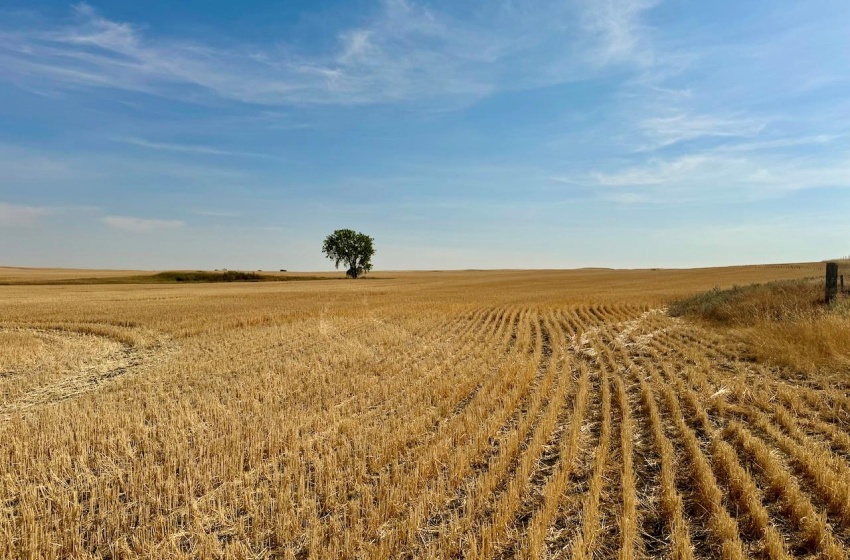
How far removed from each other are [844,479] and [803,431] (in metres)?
1.92

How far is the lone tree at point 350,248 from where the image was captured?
91.1 meters

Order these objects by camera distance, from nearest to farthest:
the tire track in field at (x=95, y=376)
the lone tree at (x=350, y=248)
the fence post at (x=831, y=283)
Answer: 1. the tire track in field at (x=95, y=376)
2. the fence post at (x=831, y=283)
3. the lone tree at (x=350, y=248)

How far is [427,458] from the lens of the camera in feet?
20.0

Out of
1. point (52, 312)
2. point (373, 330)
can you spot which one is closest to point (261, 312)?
point (373, 330)

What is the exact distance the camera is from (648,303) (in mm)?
28984

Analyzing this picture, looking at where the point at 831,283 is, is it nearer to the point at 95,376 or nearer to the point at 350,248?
the point at 95,376

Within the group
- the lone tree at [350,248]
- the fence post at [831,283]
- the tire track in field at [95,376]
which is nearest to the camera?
the tire track in field at [95,376]

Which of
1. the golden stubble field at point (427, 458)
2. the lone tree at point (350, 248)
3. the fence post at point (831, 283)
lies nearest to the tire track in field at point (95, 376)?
the golden stubble field at point (427, 458)

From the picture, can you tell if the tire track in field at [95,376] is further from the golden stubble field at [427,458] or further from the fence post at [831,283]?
the fence post at [831,283]

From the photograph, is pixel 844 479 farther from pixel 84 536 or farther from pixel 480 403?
pixel 84 536

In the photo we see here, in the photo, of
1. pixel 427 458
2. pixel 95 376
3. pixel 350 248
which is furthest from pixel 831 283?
pixel 350 248

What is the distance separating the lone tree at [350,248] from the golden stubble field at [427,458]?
78500 millimetres

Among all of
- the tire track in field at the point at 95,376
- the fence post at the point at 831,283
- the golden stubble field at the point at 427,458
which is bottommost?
the tire track in field at the point at 95,376

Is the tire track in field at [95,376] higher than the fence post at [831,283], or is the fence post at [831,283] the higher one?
the fence post at [831,283]
